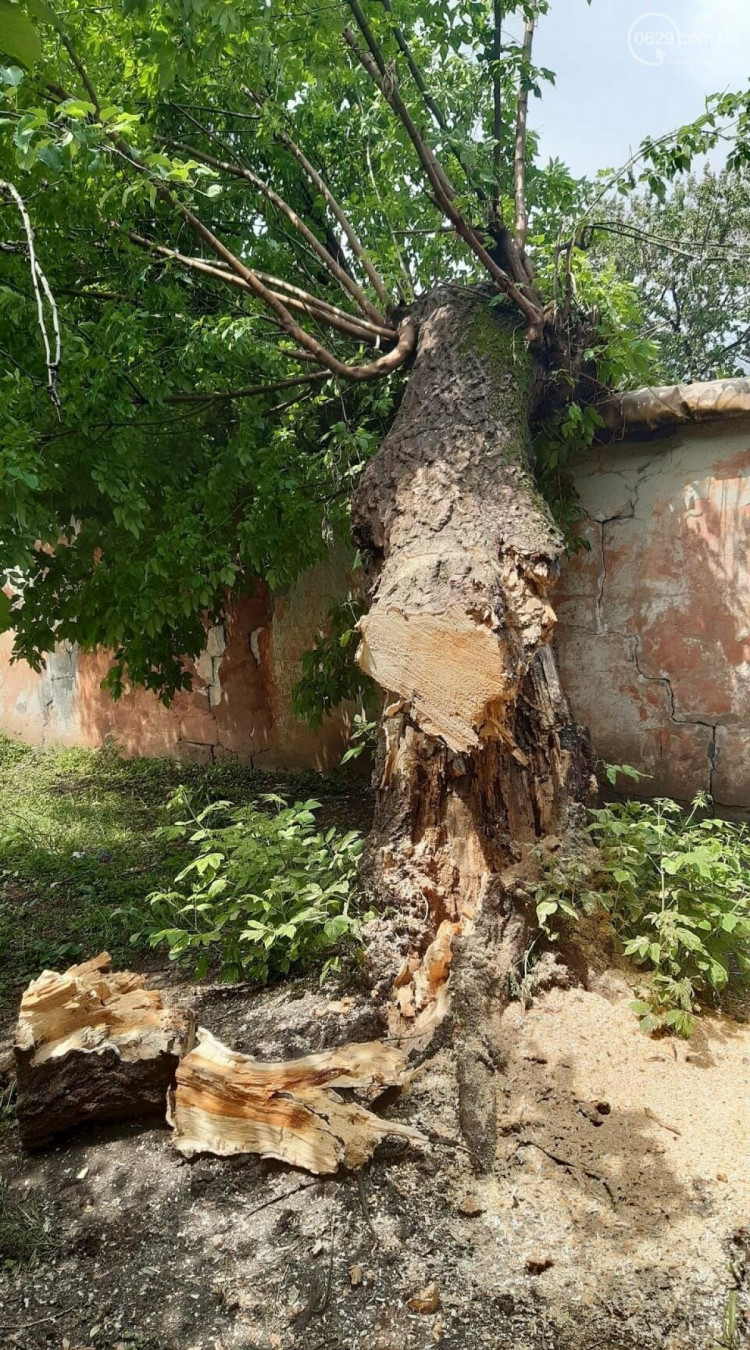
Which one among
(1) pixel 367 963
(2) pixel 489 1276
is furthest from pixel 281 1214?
(1) pixel 367 963

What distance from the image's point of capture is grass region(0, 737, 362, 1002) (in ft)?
10.9

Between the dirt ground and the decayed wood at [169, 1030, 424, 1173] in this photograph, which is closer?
the dirt ground

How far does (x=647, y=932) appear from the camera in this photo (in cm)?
264

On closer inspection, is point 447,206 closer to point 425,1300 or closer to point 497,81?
point 497,81

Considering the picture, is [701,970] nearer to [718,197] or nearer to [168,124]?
[168,124]

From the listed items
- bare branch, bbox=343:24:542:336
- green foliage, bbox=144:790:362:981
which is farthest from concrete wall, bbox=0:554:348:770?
green foliage, bbox=144:790:362:981

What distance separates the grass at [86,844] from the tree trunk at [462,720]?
3.89 feet

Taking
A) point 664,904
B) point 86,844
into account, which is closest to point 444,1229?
point 664,904

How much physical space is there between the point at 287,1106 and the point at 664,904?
49.3 inches

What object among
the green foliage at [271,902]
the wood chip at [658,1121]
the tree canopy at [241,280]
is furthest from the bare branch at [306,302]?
the wood chip at [658,1121]

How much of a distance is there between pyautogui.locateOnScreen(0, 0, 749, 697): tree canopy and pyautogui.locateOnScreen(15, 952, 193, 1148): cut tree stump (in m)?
1.61

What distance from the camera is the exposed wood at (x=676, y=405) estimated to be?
144 inches

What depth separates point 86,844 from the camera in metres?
4.45

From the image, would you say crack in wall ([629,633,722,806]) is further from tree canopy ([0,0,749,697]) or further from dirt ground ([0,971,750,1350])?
dirt ground ([0,971,750,1350])
